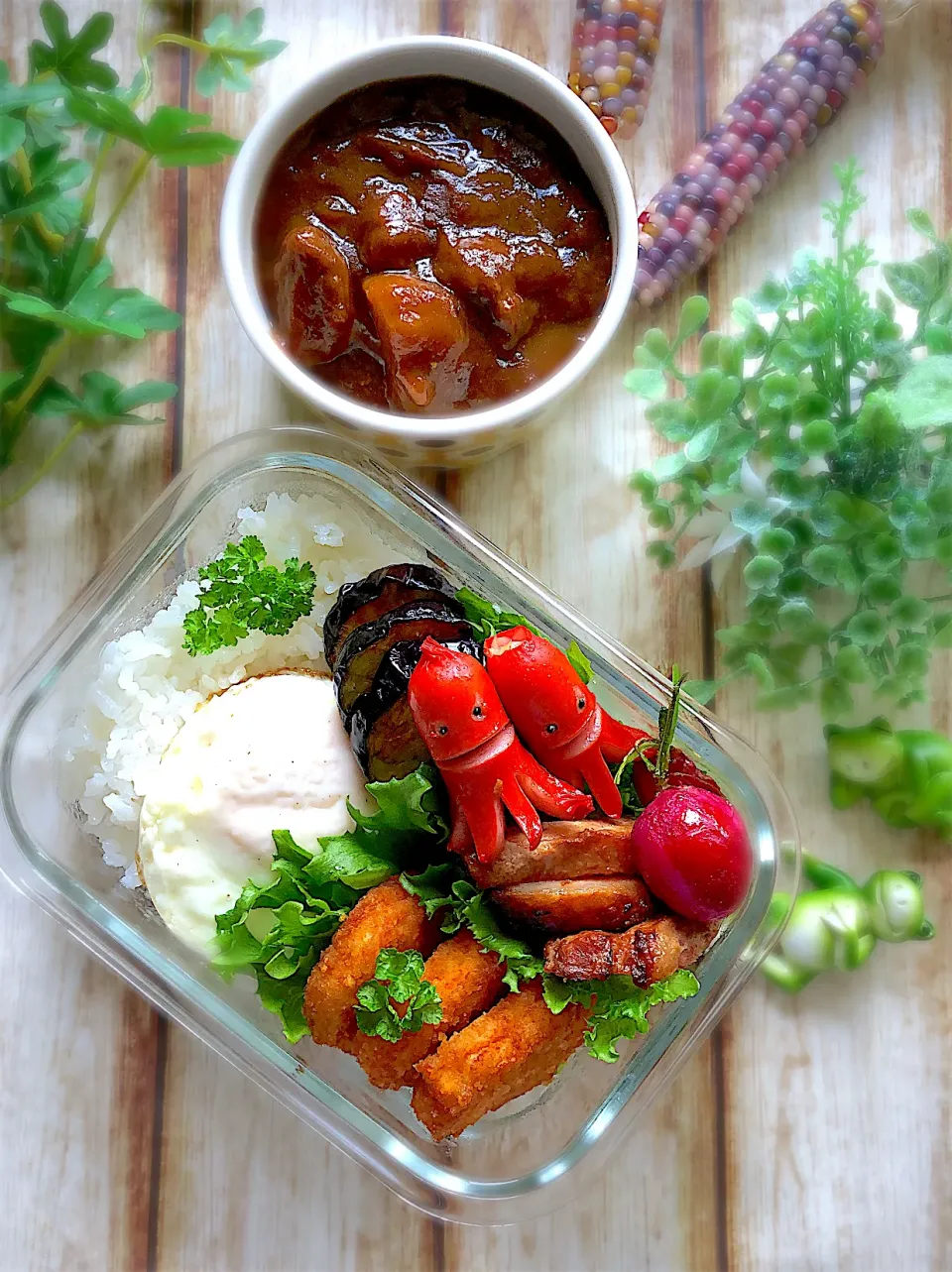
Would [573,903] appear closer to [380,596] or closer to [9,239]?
[380,596]

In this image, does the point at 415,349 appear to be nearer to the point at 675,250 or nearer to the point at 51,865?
the point at 675,250

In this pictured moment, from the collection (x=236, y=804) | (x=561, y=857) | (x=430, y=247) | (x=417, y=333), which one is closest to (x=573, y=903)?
(x=561, y=857)

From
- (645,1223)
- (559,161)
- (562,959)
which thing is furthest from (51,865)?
(559,161)

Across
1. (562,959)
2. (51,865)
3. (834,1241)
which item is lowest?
(834,1241)

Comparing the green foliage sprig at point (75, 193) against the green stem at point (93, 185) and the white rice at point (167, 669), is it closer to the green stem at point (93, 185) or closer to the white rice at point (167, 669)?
the green stem at point (93, 185)

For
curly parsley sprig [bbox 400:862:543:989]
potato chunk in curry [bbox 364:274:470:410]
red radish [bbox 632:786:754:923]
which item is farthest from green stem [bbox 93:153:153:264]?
red radish [bbox 632:786:754:923]
